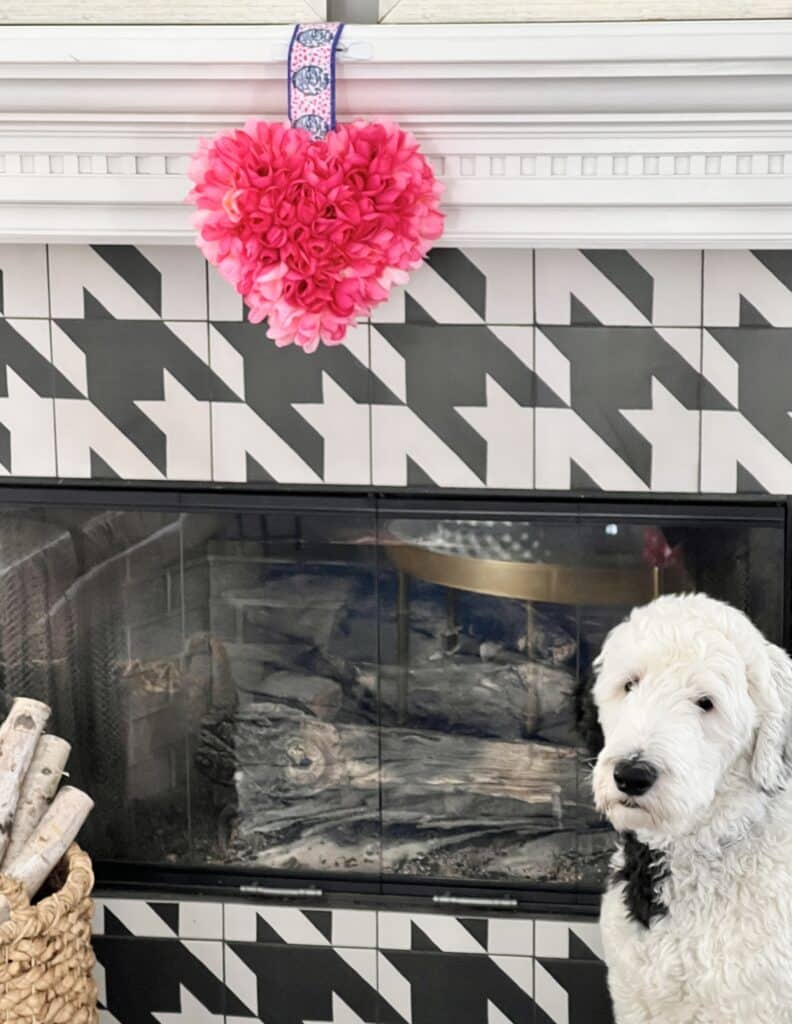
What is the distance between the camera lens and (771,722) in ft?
5.71

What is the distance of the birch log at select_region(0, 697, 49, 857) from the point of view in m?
2.09

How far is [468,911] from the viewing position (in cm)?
229

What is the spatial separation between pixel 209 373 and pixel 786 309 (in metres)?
0.83

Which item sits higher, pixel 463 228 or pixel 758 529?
pixel 463 228

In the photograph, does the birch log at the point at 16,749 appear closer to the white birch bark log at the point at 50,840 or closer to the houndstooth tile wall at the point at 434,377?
the white birch bark log at the point at 50,840

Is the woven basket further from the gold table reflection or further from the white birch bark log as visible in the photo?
the gold table reflection

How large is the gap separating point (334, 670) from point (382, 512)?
263 millimetres

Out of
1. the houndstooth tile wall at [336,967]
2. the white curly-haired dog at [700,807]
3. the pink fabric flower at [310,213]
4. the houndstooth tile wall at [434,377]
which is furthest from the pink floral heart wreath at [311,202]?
the houndstooth tile wall at [336,967]

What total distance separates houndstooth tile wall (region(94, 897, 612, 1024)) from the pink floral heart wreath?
0.95 metres

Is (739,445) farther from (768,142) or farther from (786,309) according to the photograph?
(768,142)

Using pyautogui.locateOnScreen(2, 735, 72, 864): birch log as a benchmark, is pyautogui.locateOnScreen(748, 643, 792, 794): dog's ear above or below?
above

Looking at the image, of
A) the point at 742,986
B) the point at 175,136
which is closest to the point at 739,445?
the point at 742,986

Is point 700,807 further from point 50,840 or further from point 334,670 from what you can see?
point 50,840

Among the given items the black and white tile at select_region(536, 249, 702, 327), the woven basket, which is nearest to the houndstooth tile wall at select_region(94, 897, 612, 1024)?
the woven basket
